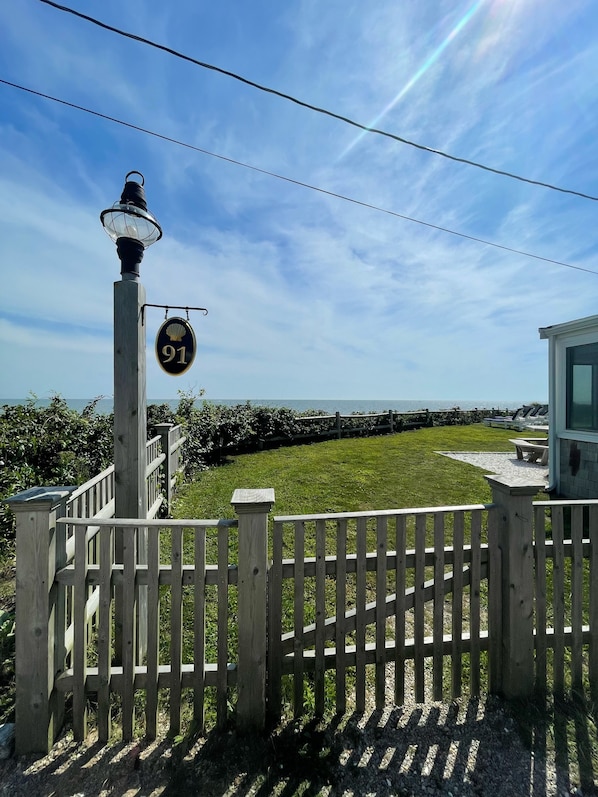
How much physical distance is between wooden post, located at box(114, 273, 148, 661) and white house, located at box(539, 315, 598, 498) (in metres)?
5.94

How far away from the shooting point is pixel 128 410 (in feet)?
6.59

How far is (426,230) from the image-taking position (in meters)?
4.64

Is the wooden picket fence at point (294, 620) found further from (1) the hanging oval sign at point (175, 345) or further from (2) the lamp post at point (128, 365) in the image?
(1) the hanging oval sign at point (175, 345)

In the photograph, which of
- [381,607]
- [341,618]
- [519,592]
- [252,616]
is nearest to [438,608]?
[381,607]

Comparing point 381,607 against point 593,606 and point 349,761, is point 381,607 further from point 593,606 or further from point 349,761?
point 593,606

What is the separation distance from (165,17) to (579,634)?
208 inches

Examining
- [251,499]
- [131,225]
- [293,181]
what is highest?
[293,181]

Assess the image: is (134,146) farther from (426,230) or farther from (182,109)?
(426,230)

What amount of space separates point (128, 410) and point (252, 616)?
1.32 meters

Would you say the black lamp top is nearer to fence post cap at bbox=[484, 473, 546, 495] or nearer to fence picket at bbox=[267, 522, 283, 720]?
fence picket at bbox=[267, 522, 283, 720]

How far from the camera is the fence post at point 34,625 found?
4.96 feet

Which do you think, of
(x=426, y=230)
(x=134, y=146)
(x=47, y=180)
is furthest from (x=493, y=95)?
(x=47, y=180)

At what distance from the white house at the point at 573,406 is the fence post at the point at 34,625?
6437 millimetres

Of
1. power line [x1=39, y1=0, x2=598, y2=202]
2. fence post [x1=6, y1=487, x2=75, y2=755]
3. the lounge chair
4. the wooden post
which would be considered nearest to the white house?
power line [x1=39, y1=0, x2=598, y2=202]
